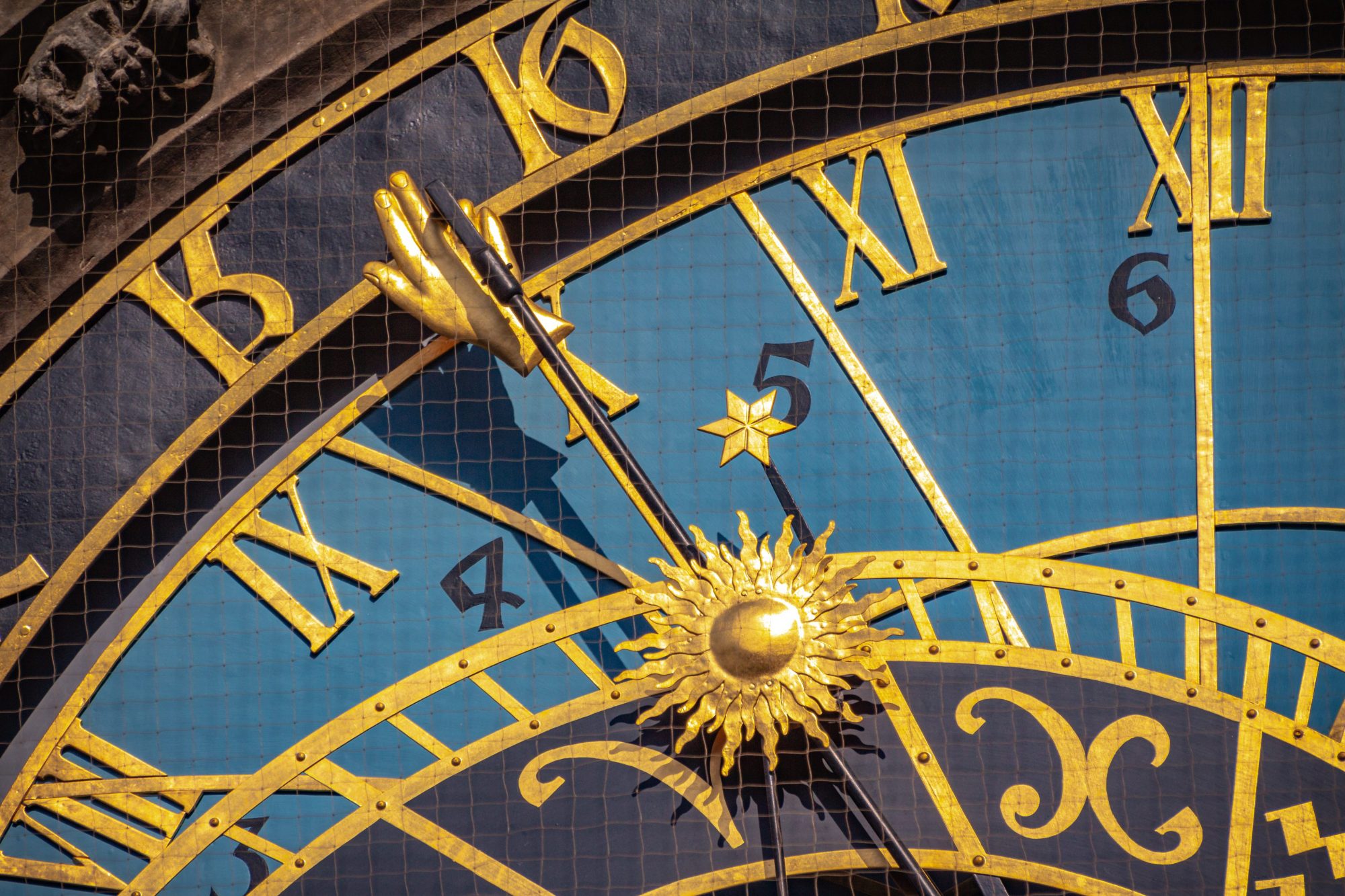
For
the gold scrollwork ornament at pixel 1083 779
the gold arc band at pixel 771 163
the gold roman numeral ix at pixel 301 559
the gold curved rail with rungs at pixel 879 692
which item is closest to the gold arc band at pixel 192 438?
the gold arc band at pixel 771 163

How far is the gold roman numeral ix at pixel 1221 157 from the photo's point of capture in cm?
289

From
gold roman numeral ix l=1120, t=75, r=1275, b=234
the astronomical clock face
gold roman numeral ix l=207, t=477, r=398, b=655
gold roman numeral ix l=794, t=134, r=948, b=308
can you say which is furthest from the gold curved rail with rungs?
gold roman numeral ix l=1120, t=75, r=1275, b=234

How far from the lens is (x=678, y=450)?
2.90 meters

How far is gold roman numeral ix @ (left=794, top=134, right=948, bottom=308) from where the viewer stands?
292 centimetres

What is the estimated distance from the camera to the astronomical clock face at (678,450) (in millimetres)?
2744

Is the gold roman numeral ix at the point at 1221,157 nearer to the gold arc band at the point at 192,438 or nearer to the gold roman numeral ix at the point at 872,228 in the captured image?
the gold roman numeral ix at the point at 872,228

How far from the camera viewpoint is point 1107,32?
2.95 metres

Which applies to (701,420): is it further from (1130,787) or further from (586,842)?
(1130,787)

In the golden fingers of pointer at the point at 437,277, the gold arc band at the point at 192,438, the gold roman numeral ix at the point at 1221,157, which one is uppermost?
the gold roman numeral ix at the point at 1221,157

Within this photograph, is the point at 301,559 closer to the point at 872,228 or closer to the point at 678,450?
the point at 678,450

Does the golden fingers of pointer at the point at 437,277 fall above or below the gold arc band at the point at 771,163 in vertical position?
below

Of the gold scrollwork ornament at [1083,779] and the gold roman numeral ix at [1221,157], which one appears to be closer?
the gold scrollwork ornament at [1083,779]

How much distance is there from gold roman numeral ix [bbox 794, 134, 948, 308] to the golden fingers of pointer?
498mm

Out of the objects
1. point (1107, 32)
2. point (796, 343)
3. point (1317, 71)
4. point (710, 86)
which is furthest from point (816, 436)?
point (1317, 71)
